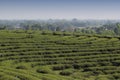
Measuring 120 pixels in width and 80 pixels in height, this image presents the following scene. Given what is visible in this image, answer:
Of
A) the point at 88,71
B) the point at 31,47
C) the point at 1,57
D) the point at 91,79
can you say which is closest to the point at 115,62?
the point at 88,71

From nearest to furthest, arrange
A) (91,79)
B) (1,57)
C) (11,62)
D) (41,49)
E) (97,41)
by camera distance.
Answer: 1. (91,79)
2. (11,62)
3. (1,57)
4. (41,49)
5. (97,41)

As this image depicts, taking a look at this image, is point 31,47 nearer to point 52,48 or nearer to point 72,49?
point 52,48

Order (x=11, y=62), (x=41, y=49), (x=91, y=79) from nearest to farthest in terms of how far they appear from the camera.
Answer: (x=91, y=79) < (x=11, y=62) < (x=41, y=49)

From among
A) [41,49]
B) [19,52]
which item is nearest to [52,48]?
[41,49]

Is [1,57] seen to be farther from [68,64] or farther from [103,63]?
[103,63]

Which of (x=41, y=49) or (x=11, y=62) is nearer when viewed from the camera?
(x=11, y=62)

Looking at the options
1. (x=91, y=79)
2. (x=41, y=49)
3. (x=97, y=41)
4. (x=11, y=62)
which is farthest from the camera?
(x=97, y=41)
